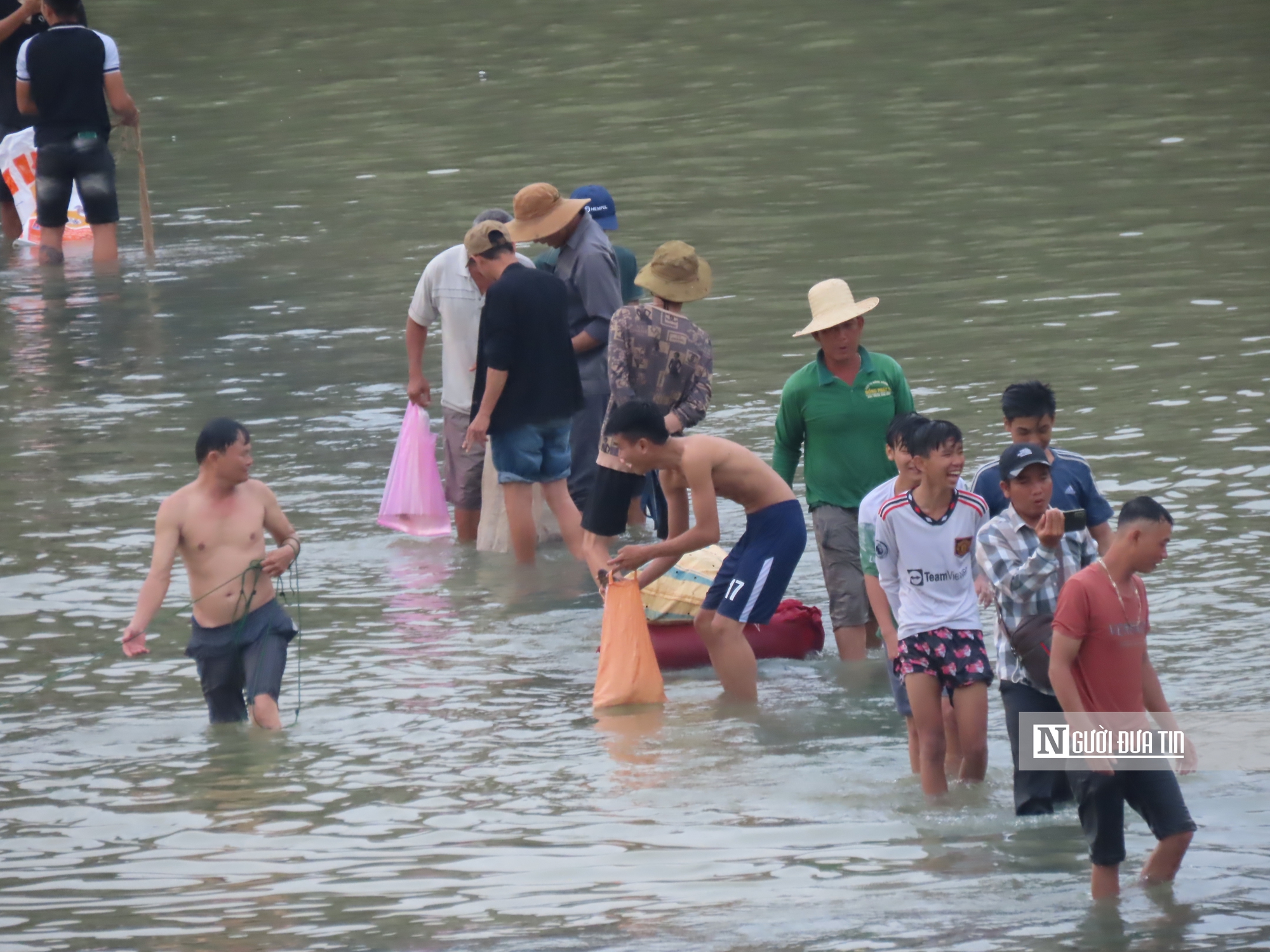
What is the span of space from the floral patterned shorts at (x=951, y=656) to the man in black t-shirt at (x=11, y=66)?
39.8 feet

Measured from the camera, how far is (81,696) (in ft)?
29.7

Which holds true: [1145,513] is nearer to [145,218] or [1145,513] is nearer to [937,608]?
[937,608]

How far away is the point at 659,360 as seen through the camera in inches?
383

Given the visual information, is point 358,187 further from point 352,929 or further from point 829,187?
point 352,929

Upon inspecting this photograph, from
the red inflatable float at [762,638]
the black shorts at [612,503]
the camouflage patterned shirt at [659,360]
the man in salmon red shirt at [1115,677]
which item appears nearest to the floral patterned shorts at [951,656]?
the man in salmon red shirt at [1115,677]

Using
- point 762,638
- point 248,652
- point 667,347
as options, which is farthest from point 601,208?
point 248,652

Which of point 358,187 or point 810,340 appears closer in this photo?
point 810,340

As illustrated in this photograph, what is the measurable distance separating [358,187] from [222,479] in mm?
12759

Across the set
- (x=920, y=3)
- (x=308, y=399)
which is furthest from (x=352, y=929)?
(x=920, y=3)

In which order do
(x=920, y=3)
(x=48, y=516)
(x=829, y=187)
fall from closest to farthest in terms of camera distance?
1. (x=48, y=516)
2. (x=829, y=187)
3. (x=920, y=3)

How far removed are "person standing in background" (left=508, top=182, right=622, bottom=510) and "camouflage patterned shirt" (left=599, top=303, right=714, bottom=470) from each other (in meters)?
0.88

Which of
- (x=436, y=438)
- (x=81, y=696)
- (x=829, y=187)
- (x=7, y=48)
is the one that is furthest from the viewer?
(x=829, y=187)

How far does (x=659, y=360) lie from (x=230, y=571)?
95.3 inches

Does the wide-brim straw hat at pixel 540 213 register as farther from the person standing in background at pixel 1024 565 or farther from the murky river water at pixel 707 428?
the person standing in background at pixel 1024 565
